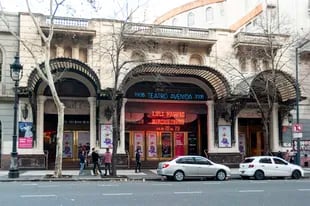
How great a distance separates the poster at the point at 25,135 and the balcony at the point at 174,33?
949cm

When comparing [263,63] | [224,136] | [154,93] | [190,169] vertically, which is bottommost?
[190,169]

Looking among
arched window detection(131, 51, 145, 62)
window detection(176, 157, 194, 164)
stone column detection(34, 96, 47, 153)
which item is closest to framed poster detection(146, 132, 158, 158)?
arched window detection(131, 51, 145, 62)

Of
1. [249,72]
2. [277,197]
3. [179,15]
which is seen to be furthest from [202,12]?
[277,197]

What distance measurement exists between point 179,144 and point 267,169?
11066 millimetres

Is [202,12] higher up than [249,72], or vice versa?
[202,12]

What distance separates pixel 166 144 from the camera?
1364 inches

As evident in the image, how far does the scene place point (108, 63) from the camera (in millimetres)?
29969

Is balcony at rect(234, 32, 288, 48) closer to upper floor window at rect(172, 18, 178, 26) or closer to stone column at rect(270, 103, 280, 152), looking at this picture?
stone column at rect(270, 103, 280, 152)

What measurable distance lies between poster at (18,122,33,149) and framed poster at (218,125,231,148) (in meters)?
13.5

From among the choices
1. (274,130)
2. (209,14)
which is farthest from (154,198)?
(209,14)

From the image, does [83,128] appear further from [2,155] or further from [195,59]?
[195,59]

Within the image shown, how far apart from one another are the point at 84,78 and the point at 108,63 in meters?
1.95

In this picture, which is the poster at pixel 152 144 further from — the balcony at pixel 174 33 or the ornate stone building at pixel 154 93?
the balcony at pixel 174 33

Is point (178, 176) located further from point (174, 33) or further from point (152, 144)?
point (174, 33)
